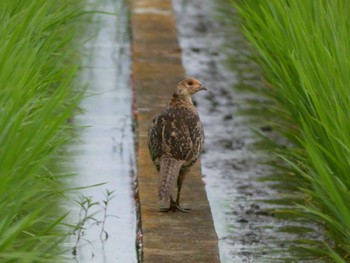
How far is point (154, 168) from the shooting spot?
29.8 ft

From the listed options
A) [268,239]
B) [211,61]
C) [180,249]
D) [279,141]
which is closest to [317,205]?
Answer: [268,239]

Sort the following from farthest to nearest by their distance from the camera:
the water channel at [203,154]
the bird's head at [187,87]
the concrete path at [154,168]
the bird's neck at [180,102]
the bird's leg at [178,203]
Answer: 1. the bird's head at [187,87]
2. the bird's neck at [180,102]
3. the bird's leg at [178,203]
4. the water channel at [203,154]
5. the concrete path at [154,168]

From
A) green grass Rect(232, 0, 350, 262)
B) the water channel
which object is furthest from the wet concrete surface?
green grass Rect(232, 0, 350, 262)

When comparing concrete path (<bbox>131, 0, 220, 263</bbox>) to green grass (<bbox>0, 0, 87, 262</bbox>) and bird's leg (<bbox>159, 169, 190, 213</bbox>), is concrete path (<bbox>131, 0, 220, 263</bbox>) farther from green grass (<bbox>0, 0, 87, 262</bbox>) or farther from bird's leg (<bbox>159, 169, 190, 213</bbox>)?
green grass (<bbox>0, 0, 87, 262</bbox>)

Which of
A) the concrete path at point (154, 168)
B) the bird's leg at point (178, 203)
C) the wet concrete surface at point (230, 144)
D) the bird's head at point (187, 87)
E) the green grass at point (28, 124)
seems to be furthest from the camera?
the bird's head at point (187, 87)

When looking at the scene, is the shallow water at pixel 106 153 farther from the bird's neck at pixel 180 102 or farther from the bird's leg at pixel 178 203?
the bird's neck at pixel 180 102

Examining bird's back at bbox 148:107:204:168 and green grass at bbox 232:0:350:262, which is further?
bird's back at bbox 148:107:204:168

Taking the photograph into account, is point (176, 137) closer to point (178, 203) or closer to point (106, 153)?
point (178, 203)

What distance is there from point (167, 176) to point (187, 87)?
3.72 ft

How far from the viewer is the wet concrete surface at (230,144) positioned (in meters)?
8.09

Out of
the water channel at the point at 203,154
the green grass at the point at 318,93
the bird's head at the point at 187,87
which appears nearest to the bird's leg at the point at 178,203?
the water channel at the point at 203,154

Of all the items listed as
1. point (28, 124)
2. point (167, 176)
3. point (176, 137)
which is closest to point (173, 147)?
point (176, 137)

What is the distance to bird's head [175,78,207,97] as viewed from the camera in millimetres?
9052

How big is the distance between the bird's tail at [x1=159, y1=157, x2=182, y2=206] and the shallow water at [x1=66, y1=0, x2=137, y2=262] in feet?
0.78
